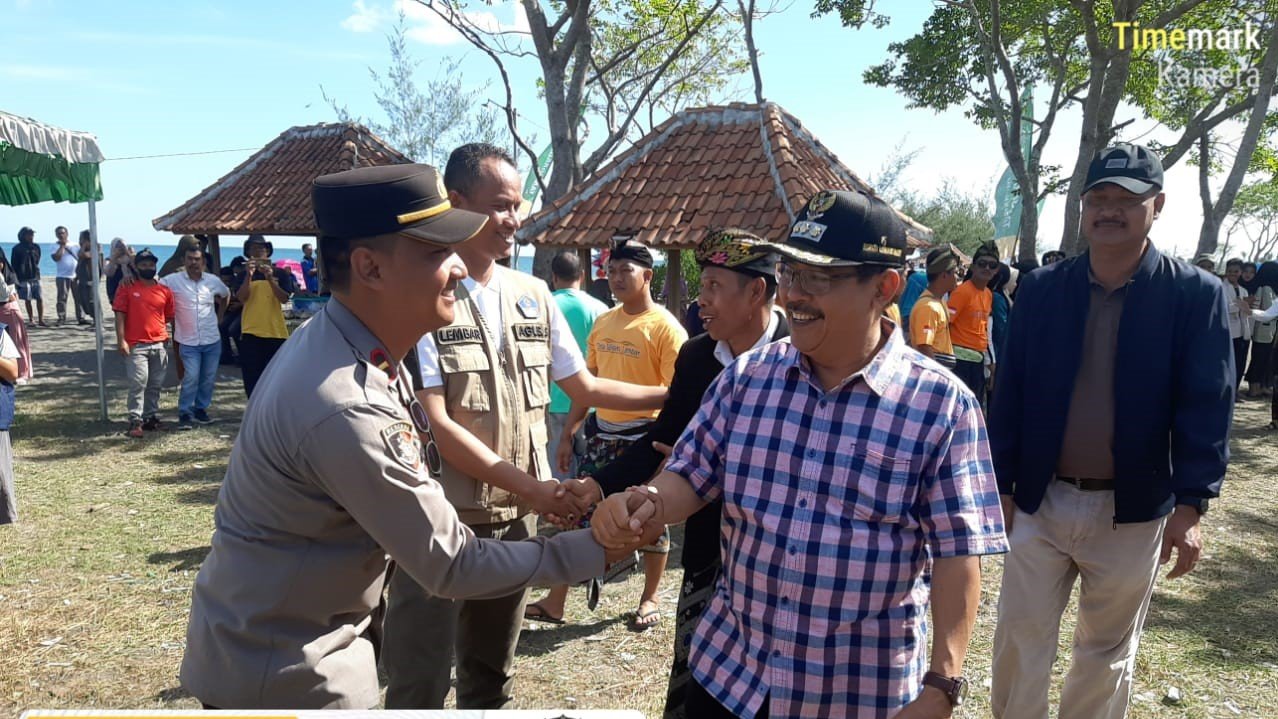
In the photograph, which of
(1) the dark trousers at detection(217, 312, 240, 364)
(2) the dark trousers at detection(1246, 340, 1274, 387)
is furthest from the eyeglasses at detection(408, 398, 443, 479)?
(2) the dark trousers at detection(1246, 340, 1274, 387)

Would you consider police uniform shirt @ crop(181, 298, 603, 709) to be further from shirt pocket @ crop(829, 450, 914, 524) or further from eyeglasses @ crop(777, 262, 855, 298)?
eyeglasses @ crop(777, 262, 855, 298)

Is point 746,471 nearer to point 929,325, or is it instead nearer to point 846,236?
point 846,236

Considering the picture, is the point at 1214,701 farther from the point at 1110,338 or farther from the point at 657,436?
the point at 657,436

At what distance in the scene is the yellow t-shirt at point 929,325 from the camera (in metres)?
7.80

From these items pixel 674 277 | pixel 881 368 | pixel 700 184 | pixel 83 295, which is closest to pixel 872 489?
pixel 881 368

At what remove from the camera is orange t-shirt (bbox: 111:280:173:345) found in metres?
10.2

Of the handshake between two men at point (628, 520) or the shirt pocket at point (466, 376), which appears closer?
the handshake between two men at point (628, 520)

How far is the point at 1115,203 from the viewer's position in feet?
10.7

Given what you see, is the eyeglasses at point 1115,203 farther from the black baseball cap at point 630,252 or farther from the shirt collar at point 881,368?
the black baseball cap at point 630,252

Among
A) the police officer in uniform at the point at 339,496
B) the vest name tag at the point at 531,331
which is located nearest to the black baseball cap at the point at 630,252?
the vest name tag at the point at 531,331

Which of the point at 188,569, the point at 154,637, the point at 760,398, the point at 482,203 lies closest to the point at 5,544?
the point at 188,569

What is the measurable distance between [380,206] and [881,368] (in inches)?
50.3

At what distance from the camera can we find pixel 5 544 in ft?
21.7

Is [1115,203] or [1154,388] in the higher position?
[1115,203]
